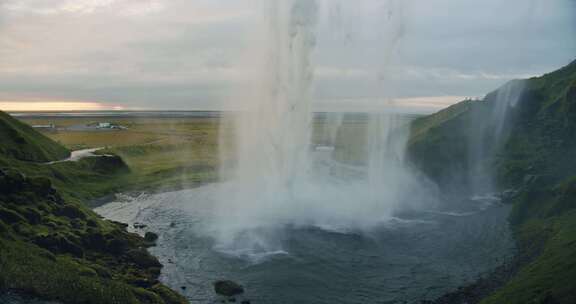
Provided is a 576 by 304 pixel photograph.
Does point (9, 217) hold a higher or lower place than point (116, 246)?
higher

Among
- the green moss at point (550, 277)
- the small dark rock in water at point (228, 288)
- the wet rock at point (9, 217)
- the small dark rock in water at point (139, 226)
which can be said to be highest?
the wet rock at point (9, 217)

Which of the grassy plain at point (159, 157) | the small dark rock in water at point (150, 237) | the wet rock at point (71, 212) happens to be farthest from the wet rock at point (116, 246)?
the grassy plain at point (159, 157)

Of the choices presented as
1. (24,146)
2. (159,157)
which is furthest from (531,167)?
(24,146)

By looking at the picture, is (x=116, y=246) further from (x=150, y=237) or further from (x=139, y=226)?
(x=139, y=226)

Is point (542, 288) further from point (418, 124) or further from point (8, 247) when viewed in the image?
point (418, 124)

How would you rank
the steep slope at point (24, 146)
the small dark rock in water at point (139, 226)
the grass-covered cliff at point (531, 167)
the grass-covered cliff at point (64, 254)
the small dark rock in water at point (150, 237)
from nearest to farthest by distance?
the grass-covered cliff at point (64, 254), the grass-covered cliff at point (531, 167), the small dark rock in water at point (150, 237), the small dark rock in water at point (139, 226), the steep slope at point (24, 146)

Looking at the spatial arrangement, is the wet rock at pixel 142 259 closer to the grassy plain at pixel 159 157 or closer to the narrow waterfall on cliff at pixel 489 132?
the grassy plain at pixel 159 157
